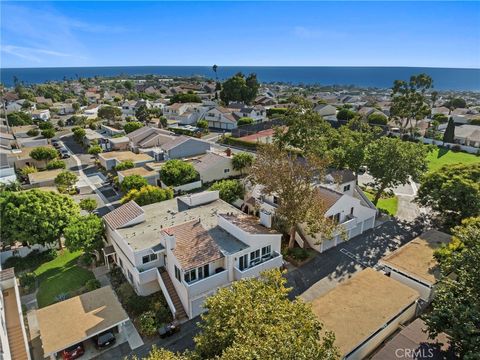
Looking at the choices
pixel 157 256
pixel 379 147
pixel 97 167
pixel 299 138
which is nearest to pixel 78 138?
pixel 97 167

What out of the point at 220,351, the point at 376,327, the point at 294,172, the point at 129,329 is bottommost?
the point at 129,329

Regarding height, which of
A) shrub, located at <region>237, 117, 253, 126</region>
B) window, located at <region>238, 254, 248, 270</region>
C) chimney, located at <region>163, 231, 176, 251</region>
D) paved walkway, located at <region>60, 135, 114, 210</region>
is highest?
chimney, located at <region>163, 231, 176, 251</region>

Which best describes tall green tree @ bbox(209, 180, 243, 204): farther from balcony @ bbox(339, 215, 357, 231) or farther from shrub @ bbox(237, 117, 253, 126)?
shrub @ bbox(237, 117, 253, 126)

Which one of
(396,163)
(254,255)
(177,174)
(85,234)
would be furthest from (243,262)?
(177,174)

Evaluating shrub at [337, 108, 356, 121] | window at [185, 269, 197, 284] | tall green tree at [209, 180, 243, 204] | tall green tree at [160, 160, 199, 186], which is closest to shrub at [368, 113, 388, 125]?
shrub at [337, 108, 356, 121]

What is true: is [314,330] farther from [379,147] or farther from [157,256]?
[379,147]

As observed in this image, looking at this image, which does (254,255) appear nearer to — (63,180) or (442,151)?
(63,180)

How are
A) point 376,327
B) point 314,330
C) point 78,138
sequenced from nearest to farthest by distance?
point 314,330, point 376,327, point 78,138
